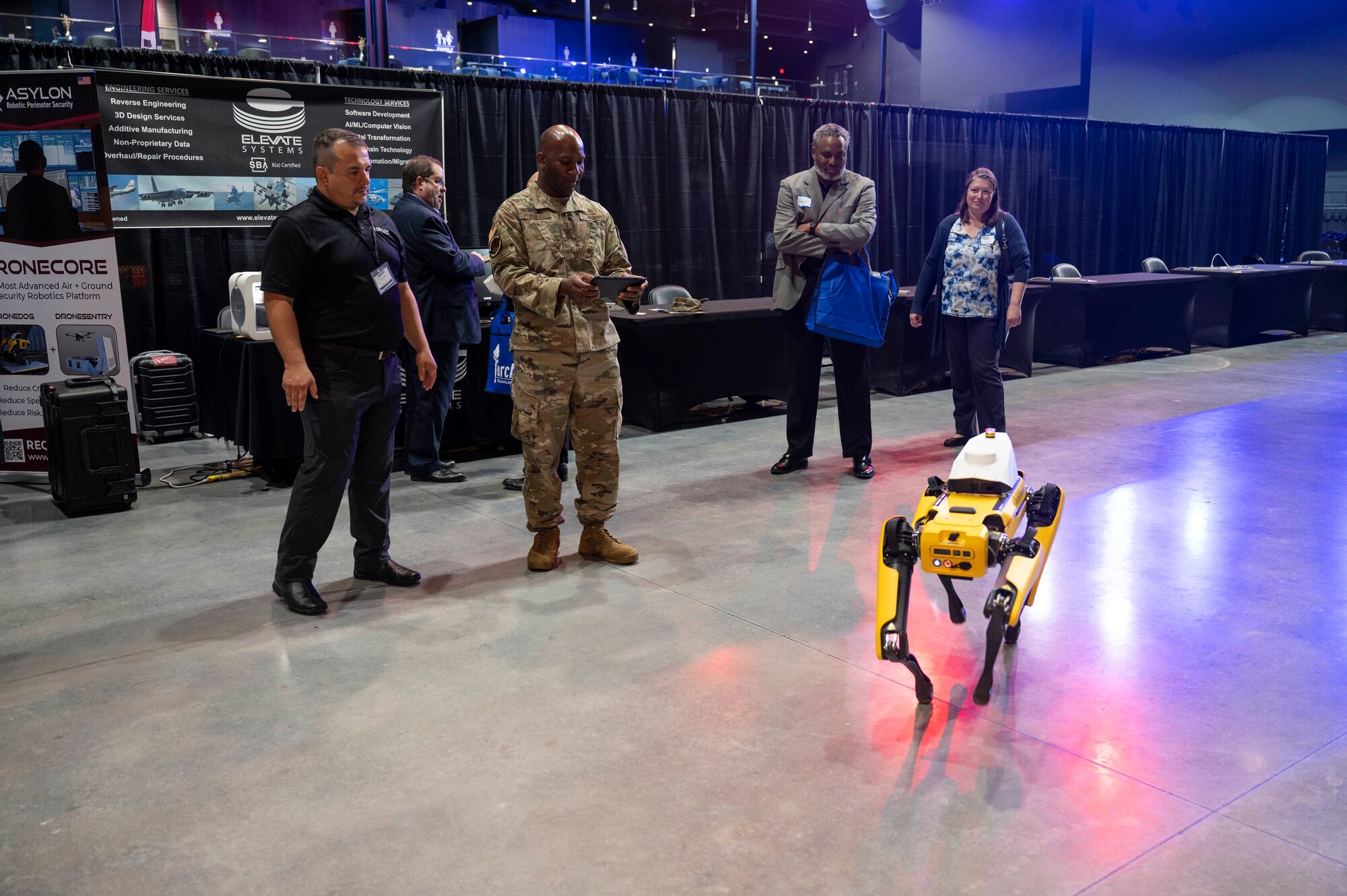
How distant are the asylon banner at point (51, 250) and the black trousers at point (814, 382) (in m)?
3.43

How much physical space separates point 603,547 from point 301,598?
115cm

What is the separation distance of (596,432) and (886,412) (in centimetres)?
403

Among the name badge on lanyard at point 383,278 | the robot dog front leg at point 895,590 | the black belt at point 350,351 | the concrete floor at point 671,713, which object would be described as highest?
the name badge on lanyard at point 383,278

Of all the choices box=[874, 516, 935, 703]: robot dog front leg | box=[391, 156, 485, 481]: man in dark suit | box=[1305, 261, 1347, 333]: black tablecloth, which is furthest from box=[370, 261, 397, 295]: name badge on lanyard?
box=[1305, 261, 1347, 333]: black tablecloth

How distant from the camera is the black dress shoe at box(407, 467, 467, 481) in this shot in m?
5.59

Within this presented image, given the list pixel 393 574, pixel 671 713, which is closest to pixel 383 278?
pixel 393 574

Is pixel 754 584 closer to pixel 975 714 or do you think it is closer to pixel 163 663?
pixel 975 714

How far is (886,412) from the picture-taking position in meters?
7.58

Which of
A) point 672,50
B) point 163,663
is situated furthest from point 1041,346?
point 672,50

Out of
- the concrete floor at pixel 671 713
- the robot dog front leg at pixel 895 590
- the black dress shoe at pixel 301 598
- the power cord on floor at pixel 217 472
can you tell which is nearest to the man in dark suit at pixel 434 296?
the concrete floor at pixel 671 713

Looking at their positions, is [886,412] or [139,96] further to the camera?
[886,412]

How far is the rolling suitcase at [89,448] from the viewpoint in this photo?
16.1 ft

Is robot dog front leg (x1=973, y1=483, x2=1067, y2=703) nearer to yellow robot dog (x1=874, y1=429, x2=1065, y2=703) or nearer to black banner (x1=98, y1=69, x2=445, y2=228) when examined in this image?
yellow robot dog (x1=874, y1=429, x2=1065, y2=703)

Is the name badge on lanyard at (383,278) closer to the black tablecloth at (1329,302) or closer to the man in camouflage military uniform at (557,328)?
the man in camouflage military uniform at (557,328)
